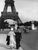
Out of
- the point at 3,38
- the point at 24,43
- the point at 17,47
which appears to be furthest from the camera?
the point at 3,38

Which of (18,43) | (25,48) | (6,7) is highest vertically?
(6,7)

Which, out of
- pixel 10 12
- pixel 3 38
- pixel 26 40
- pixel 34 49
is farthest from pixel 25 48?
pixel 10 12

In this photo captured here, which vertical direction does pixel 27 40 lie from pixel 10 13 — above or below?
below

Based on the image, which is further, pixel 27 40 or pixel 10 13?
pixel 10 13

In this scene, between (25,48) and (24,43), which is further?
(24,43)

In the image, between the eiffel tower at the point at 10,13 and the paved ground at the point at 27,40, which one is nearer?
the paved ground at the point at 27,40

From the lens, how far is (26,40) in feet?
17.6

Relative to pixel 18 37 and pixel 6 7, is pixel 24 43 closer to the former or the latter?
pixel 18 37

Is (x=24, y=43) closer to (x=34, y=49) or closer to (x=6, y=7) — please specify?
(x=34, y=49)

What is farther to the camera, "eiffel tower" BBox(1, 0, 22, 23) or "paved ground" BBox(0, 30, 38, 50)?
"eiffel tower" BBox(1, 0, 22, 23)

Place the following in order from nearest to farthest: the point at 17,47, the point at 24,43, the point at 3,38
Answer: the point at 17,47 < the point at 24,43 < the point at 3,38

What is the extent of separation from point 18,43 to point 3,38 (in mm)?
1482

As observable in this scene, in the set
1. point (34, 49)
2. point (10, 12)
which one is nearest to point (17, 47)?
point (34, 49)

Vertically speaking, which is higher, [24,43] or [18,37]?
[18,37]
